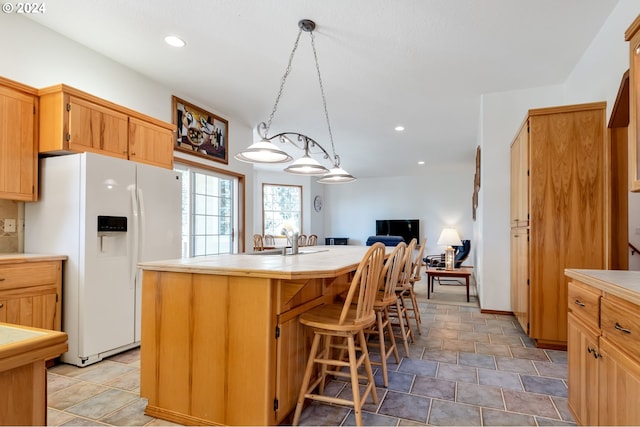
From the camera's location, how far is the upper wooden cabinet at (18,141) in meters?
2.50

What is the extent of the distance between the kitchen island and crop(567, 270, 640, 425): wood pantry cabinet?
3.81 ft

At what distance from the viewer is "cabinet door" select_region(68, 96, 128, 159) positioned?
2.71 metres

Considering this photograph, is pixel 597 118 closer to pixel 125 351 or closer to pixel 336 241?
pixel 125 351

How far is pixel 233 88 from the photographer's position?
4.02 meters

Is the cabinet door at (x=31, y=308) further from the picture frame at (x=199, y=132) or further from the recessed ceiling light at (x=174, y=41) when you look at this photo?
the recessed ceiling light at (x=174, y=41)

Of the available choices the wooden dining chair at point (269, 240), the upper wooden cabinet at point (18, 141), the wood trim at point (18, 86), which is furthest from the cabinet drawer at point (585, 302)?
the wooden dining chair at point (269, 240)

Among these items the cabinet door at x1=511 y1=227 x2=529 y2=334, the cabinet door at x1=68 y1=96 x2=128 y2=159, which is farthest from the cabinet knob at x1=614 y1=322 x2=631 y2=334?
the cabinet door at x1=68 y1=96 x2=128 y2=159

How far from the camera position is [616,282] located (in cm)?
138

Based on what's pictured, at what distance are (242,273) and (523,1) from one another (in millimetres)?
2699

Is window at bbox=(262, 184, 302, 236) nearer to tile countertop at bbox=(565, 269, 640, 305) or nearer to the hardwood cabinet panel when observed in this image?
tile countertop at bbox=(565, 269, 640, 305)

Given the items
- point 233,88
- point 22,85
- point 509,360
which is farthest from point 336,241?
point 22,85

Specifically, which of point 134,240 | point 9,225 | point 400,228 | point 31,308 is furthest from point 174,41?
point 400,228

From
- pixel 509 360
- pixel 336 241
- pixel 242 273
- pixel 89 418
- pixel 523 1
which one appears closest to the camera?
pixel 242 273

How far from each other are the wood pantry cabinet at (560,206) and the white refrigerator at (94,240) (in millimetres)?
3418
